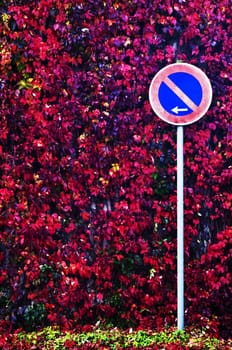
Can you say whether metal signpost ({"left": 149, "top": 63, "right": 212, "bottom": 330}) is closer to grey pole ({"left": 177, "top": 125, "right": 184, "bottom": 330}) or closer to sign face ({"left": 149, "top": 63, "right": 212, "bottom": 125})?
sign face ({"left": 149, "top": 63, "right": 212, "bottom": 125})

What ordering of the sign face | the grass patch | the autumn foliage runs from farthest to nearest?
the autumn foliage < the grass patch < the sign face

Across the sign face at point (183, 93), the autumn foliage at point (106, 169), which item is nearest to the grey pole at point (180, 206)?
the sign face at point (183, 93)

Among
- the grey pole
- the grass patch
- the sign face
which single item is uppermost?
the sign face

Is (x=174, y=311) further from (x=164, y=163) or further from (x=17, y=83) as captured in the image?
(x=17, y=83)

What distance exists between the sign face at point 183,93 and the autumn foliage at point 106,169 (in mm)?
647

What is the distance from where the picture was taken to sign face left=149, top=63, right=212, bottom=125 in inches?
164

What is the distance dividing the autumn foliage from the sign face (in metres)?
0.65

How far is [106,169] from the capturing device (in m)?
4.82

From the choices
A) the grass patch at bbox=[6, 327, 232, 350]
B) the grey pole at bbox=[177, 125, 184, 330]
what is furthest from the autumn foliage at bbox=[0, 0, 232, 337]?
the grey pole at bbox=[177, 125, 184, 330]

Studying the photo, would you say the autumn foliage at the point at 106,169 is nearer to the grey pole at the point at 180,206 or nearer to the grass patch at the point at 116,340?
the grass patch at the point at 116,340

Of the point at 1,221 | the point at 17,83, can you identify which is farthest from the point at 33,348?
the point at 17,83

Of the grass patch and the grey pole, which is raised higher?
the grey pole

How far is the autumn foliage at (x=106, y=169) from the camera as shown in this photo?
15.5 ft

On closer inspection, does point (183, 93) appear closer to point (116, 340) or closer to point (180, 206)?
point (180, 206)
